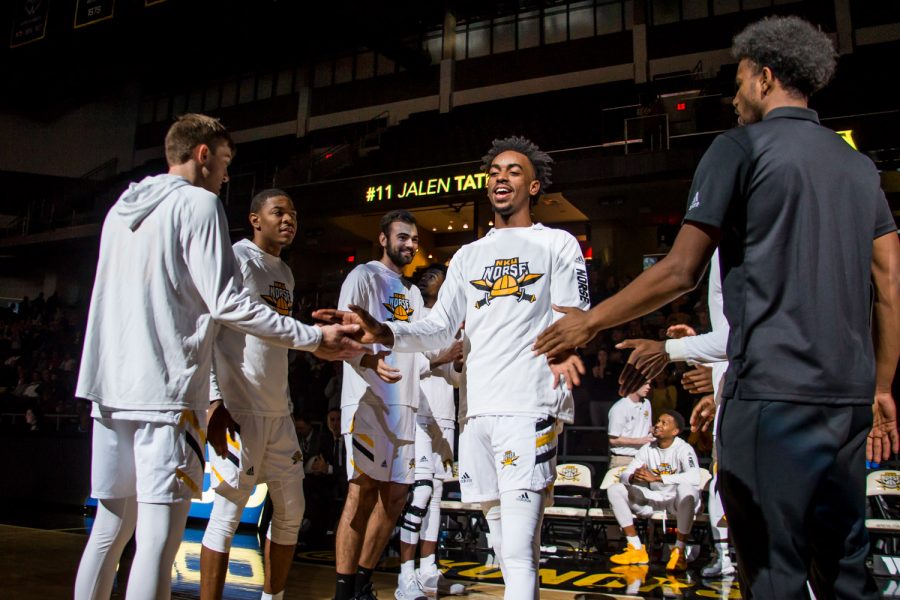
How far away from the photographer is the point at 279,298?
3711mm

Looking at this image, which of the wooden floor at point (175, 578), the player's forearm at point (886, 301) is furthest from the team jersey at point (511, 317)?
the wooden floor at point (175, 578)

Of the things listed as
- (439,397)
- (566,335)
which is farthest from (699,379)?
(439,397)

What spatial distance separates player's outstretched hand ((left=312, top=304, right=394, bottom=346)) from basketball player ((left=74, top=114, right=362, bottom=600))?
0.43 meters

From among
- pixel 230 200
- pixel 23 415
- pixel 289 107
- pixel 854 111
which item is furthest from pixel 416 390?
pixel 289 107

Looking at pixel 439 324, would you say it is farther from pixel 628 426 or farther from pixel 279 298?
pixel 628 426

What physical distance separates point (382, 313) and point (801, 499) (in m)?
2.98

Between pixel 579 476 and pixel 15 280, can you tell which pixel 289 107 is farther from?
pixel 579 476

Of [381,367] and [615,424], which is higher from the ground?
[381,367]

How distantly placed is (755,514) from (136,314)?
1.96m

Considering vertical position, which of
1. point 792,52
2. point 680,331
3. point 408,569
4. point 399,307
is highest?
point 792,52

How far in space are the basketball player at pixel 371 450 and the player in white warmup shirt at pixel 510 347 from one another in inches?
26.5

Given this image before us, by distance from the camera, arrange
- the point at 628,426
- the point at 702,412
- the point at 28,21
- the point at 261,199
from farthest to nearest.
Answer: the point at 28,21 → the point at 628,426 → the point at 261,199 → the point at 702,412

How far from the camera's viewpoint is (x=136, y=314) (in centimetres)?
233

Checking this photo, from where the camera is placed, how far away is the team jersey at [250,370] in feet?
11.1
